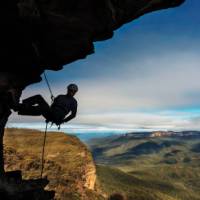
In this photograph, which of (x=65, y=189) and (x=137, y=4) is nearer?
(x=137, y=4)

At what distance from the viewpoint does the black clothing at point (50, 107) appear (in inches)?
925

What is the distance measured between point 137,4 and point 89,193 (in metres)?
143

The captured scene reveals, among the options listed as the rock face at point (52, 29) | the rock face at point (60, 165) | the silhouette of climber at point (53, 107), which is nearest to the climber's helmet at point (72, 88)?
the silhouette of climber at point (53, 107)

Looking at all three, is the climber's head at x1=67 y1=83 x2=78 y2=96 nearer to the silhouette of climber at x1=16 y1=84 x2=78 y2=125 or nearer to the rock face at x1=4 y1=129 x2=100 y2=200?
the silhouette of climber at x1=16 y1=84 x2=78 y2=125

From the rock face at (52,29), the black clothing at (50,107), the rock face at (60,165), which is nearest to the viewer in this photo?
the rock face at (52,29)

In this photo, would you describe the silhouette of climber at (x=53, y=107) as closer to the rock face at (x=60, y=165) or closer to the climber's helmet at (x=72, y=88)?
the climber's helmet at (x=72, y=88)

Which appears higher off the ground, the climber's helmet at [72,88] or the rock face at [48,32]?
the rock face at [48,32]

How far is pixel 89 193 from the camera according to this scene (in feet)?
528

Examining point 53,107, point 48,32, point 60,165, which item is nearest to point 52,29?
point 48,32

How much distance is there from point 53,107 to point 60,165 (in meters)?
143

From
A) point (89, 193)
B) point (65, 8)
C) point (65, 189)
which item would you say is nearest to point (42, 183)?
point (65, 8)

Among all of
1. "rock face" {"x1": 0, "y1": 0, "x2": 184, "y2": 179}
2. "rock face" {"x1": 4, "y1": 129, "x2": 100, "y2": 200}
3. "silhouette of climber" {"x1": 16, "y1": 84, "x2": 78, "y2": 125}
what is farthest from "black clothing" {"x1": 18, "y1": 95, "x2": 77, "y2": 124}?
"rock face" {"x1": 4, "y1": 129, "x2": 100, "y2": 200}

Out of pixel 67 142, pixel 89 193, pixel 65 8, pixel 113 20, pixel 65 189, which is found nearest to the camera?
pixel 65 8

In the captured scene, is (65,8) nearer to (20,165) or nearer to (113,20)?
(113,20)
